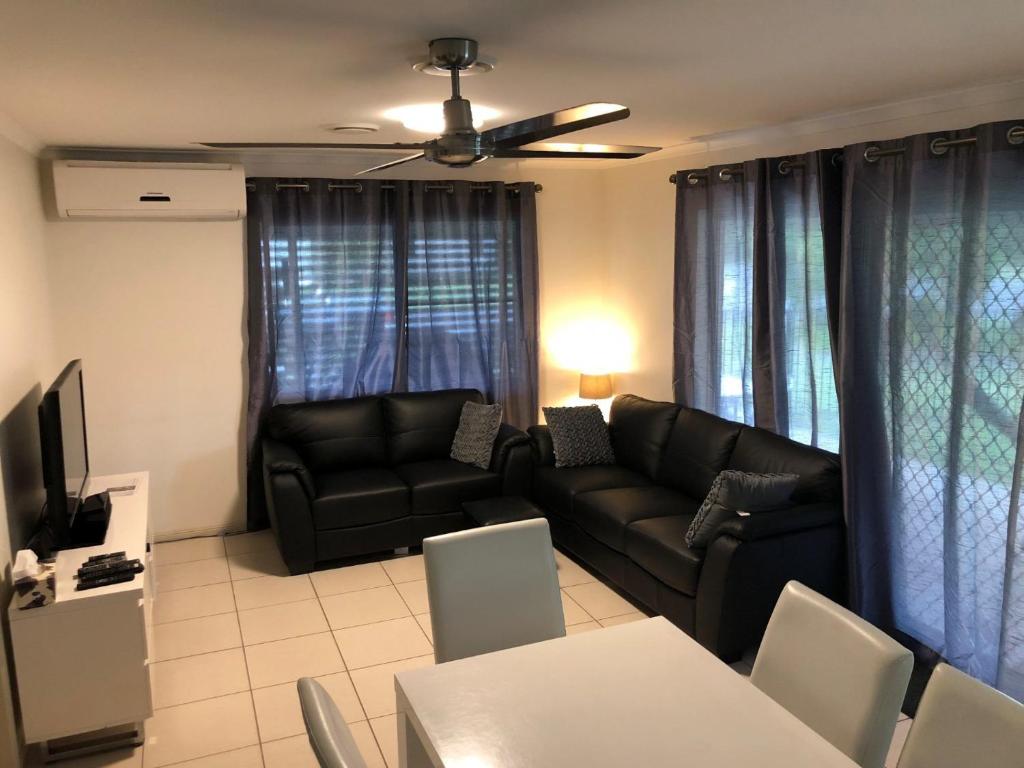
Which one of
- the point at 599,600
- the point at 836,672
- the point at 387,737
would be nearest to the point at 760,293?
the point at 599,600

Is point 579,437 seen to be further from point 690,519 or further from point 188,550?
point 188,550

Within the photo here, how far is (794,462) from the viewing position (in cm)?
405

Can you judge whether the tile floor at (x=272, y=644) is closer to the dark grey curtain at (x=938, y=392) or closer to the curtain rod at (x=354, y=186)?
the dark grey curtain at (x=938, y=392)

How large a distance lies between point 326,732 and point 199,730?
1.84 meters

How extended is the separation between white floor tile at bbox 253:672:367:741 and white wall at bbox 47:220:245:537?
2.20m

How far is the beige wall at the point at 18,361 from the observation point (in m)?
3.04

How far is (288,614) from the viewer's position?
14.0 feet

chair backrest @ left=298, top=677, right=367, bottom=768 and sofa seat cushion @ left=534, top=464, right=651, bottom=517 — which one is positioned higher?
chair backrest @ left=298, top=677, right=367, bottom=768

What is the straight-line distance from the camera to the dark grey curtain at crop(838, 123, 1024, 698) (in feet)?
10.6

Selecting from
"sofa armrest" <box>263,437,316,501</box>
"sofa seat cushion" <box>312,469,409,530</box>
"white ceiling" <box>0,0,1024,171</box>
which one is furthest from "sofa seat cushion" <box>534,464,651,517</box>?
"white ceiling" <box>0,0,1024,171</box>

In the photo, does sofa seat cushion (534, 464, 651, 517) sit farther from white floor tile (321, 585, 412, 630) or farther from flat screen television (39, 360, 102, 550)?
flat screen television (39, 360, 102, 550)

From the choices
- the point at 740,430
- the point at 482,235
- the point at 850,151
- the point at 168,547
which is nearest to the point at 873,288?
the point at 850,151

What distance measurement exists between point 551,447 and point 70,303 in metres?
3.05

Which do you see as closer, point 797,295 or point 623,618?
point 623,618
